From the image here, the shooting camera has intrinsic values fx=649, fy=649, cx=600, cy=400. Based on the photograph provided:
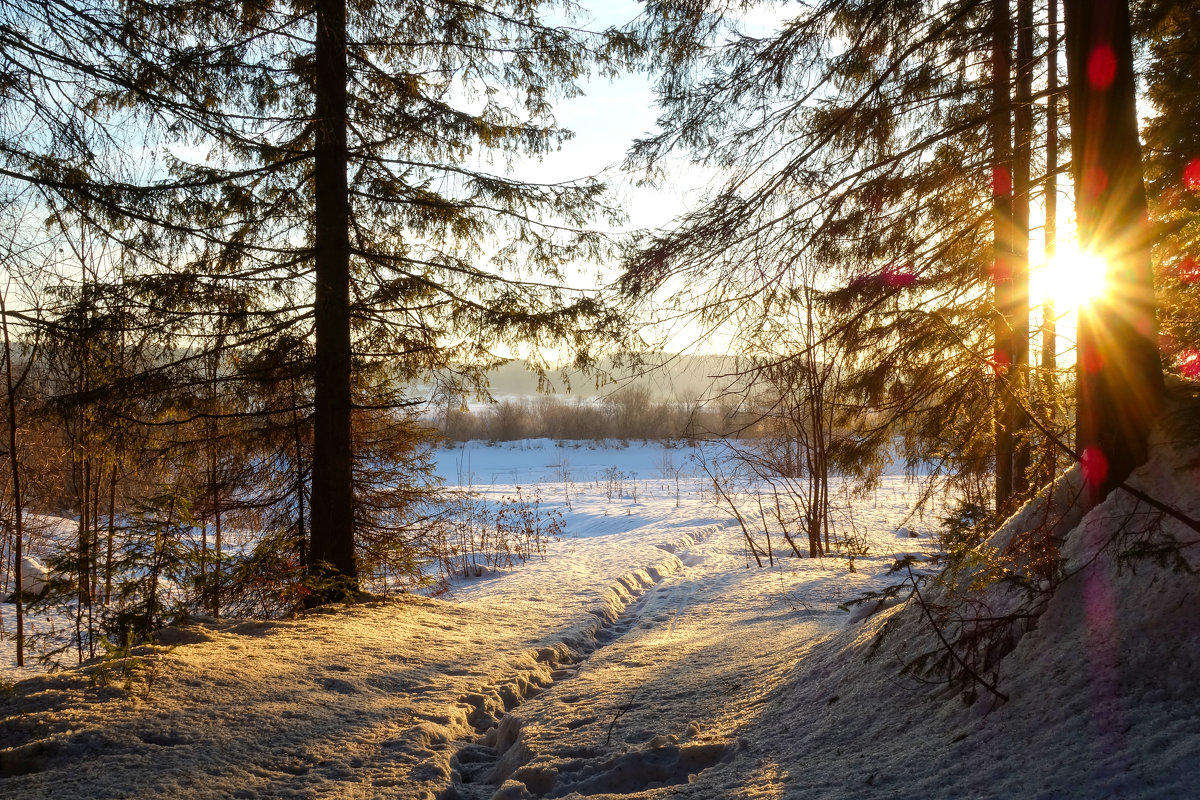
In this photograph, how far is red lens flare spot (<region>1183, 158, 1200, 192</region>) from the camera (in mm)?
4555

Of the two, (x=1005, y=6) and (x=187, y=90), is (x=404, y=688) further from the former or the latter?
(x=1005, y=6)

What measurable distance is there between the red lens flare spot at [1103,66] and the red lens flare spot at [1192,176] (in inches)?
98.5

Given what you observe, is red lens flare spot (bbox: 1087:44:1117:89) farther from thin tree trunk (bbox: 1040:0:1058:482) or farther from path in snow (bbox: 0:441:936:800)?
path in snow (bbox: 0:441:936:800)

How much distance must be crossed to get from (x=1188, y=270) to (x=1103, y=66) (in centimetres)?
166

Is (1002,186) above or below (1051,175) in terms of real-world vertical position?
above

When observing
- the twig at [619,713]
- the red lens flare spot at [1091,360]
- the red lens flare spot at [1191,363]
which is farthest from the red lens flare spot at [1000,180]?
the twig at [619,713]

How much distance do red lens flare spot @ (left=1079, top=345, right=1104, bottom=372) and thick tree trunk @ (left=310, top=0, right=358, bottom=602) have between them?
570 centimetres

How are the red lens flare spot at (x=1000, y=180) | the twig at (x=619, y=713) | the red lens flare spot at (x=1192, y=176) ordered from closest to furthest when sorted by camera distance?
the twig at (x=619, y=713)
the red lens flare spot at (x=1192, y=176)
the red lens flare spot at (x=1000, y=180)

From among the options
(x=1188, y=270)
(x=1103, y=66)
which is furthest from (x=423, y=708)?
(x=1188, y=270)

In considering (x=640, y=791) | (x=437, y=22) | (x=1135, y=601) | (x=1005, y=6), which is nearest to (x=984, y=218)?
(x=1005, y=6)

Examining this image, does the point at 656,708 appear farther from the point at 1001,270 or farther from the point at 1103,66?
the point at 1001,270

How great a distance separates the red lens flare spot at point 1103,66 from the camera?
110 inches

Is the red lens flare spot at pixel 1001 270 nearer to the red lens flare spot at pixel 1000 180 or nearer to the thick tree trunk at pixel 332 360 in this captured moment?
the red lens flare spot at pixel 1000 180

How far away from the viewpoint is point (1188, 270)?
12.2 feet
